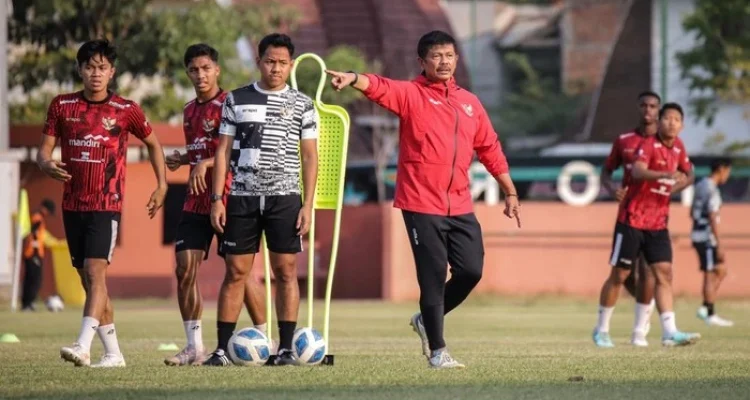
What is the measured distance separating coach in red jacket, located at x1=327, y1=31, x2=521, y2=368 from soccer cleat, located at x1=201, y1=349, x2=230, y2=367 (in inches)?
53.8

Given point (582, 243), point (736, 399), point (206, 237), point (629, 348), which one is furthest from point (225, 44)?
point (736, 399)

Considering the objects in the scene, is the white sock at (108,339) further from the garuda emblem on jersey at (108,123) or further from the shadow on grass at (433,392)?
the shadow on grass at (433,392)

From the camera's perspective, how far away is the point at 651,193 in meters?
16.4

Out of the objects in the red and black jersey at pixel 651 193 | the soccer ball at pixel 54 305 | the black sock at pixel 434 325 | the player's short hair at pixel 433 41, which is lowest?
the soccer ball at pixel 54 305

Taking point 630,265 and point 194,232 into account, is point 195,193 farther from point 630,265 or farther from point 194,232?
point 630,265

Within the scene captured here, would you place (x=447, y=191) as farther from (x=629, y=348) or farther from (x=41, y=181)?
(x=41, y=181)

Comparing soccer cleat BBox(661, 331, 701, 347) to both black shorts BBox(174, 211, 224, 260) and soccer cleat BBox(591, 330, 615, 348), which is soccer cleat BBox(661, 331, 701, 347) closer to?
soccer cleat BBox(591, 330, 615, 348)

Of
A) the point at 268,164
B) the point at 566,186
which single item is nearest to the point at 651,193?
the point at 268,164

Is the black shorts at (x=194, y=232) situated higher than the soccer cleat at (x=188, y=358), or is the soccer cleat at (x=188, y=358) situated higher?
the black shorts at (x=194, y=232)

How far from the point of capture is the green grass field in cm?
998

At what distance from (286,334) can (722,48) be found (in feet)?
90.7

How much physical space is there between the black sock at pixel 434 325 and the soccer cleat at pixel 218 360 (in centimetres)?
137

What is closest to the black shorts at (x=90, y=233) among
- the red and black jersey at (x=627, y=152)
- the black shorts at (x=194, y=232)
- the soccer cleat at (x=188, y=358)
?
the black shorts at (x=194, y=232)

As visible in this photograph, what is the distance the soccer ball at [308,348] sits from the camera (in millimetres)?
11961
